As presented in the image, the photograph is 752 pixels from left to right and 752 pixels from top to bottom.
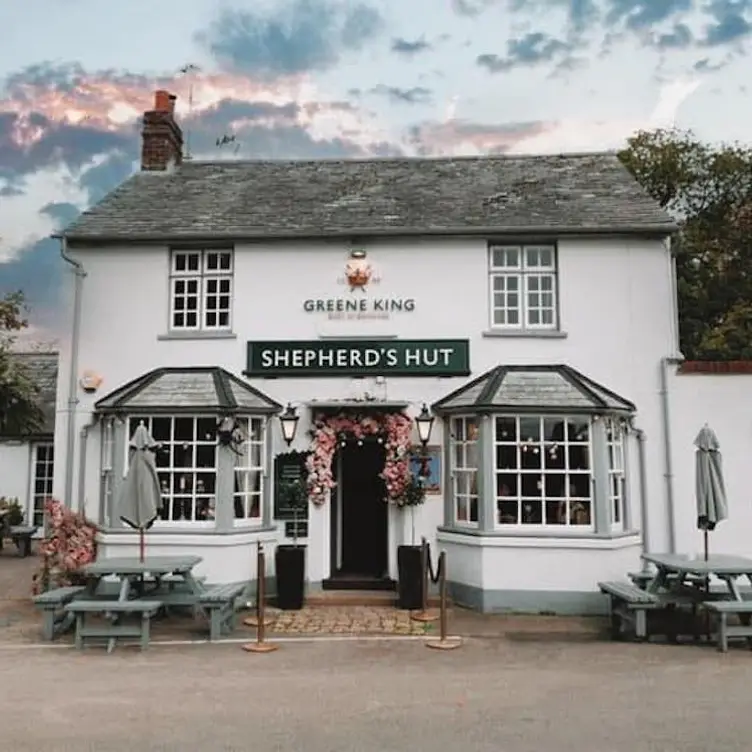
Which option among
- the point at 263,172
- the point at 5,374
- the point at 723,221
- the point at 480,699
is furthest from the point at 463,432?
the point at 723,221

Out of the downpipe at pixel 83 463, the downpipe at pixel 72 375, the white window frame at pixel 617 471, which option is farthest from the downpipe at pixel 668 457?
the downpipe at pixel 72 375

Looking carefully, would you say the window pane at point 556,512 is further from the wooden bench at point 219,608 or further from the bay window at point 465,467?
the wooden bench at point 219,608

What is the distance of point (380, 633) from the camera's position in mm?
10539

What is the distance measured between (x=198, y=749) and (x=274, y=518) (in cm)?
707

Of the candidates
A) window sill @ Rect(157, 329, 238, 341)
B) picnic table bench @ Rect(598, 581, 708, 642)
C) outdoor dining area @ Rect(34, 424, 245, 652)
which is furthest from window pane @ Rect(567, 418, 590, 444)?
window sill @ Rect(157, 329, 238, 341)

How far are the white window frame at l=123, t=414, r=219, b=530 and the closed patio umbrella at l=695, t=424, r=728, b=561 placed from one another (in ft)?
22.9

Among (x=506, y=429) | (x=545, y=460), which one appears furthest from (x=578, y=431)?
(x=506, y=429)

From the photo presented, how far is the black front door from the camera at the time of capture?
13859 millimetres

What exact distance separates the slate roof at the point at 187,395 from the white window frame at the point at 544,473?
376 centimetres

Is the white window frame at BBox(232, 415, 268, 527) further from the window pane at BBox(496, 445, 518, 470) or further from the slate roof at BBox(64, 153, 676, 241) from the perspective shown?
the window pane at BBox(496, 445, 518, 470)

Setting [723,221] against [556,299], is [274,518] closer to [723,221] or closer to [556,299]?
[556,299]

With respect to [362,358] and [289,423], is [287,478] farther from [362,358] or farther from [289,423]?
[362,358]

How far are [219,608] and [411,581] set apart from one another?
3222mm

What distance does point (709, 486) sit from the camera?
10.4 meters
